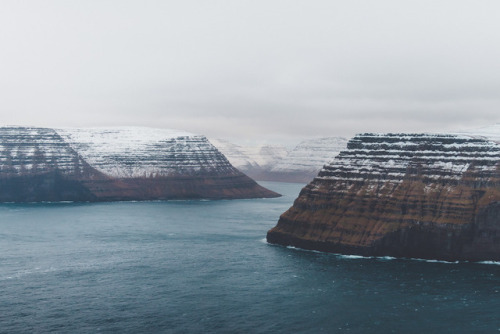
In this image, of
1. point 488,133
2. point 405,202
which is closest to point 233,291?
point 405,202

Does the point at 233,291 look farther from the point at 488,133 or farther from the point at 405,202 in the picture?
the point at 488,133

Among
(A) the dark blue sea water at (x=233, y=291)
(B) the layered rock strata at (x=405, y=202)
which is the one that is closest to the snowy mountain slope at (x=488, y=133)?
(B) the layered rock strata at (x=405, y=202)

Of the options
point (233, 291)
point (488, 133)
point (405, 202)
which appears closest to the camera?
point (233, 291)

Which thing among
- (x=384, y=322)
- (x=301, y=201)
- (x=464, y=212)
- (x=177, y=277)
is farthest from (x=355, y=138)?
(x=384, y=322)

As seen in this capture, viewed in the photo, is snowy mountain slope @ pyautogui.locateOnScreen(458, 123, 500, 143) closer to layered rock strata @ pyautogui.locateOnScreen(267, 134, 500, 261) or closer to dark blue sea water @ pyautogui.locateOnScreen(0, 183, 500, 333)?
layered rock strata @ pyautogui.locateOnScreen(267, 134, 500, 261)

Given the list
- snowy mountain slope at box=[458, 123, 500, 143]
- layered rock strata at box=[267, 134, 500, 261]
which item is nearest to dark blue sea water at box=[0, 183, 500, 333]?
layered rock strata at box=[267, 134, 500, 261]

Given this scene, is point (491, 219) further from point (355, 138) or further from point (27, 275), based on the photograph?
point (27, 275)
